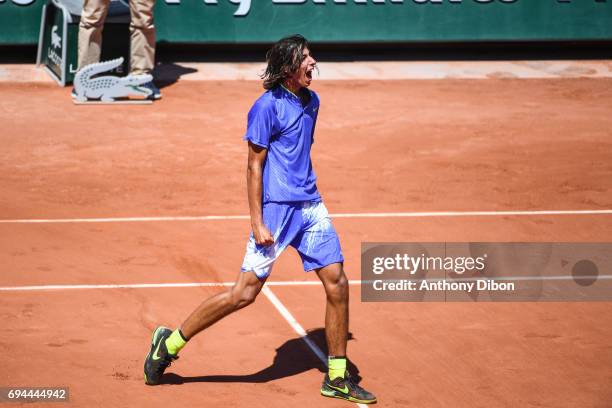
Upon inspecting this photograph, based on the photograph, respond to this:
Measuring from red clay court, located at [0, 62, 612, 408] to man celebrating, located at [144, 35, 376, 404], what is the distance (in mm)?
508

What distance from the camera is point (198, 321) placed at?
21.2 feet

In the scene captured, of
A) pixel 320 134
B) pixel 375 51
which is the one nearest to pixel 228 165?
pixel 320 134

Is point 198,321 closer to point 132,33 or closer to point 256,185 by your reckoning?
point 256,185

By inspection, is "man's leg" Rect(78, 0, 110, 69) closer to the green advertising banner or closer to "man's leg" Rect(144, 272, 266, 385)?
the green advertising banner

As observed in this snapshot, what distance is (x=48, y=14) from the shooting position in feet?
56.9

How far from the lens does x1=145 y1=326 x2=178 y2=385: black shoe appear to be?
657cm

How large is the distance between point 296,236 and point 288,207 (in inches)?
8.6

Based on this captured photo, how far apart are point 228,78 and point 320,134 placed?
406 cm

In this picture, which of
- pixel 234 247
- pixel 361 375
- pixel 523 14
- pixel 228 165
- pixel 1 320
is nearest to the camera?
pixel 361 375

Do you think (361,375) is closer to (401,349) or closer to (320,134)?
(401,349)

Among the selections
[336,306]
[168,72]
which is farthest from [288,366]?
[168,72]

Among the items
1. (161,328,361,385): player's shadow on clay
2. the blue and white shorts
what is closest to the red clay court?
(161,328,361,385): player's shadow on clay

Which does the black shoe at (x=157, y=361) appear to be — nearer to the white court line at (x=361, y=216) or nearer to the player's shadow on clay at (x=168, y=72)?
the white court line at (x=361, y=216)

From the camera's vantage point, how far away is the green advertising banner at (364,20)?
59.5 ft
